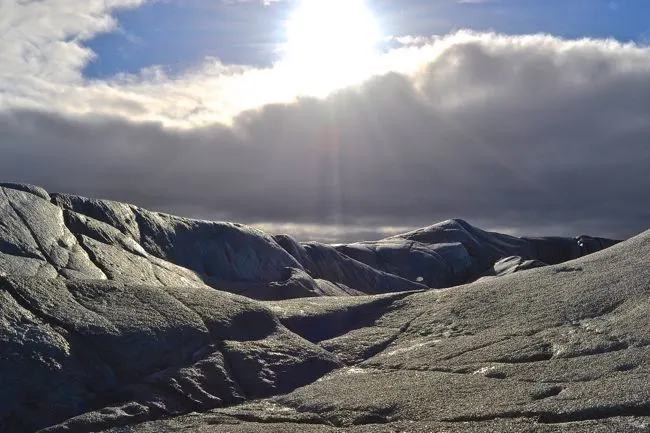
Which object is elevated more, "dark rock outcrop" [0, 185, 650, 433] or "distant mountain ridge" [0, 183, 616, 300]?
"distant mountain ridge" [0, 183, 616, 300]

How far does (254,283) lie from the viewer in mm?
41219

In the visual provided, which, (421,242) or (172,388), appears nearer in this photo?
(172,388)

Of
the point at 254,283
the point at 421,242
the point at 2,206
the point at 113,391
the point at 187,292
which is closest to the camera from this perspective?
the point at 113,391

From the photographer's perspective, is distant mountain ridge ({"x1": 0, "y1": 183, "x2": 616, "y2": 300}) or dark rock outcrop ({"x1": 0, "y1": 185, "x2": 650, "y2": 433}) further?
distant mountain ridge ({"x1": 0, "y1": 183, "x2": 616, "y2": 300})

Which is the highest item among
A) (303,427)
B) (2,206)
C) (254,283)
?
(2,206)

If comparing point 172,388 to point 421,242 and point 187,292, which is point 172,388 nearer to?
point 187,292

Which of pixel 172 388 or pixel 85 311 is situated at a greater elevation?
pixel 85 311

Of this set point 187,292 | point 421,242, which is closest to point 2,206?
point 187,292

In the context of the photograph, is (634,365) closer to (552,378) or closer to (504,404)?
(552,378)

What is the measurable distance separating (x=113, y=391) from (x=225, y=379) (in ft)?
10.9

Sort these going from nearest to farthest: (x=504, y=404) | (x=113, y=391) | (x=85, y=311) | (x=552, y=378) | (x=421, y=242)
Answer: (x=504, y=404) → (x=552, y=378) → (x=113, y=391) → (x=85, y=311) → (x=421, y=242)

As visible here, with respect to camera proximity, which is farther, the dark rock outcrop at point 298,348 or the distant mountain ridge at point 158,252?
the distant mountain ridge at point 158,252

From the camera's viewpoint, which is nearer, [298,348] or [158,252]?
[298,348]

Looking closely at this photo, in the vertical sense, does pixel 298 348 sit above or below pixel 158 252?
below
